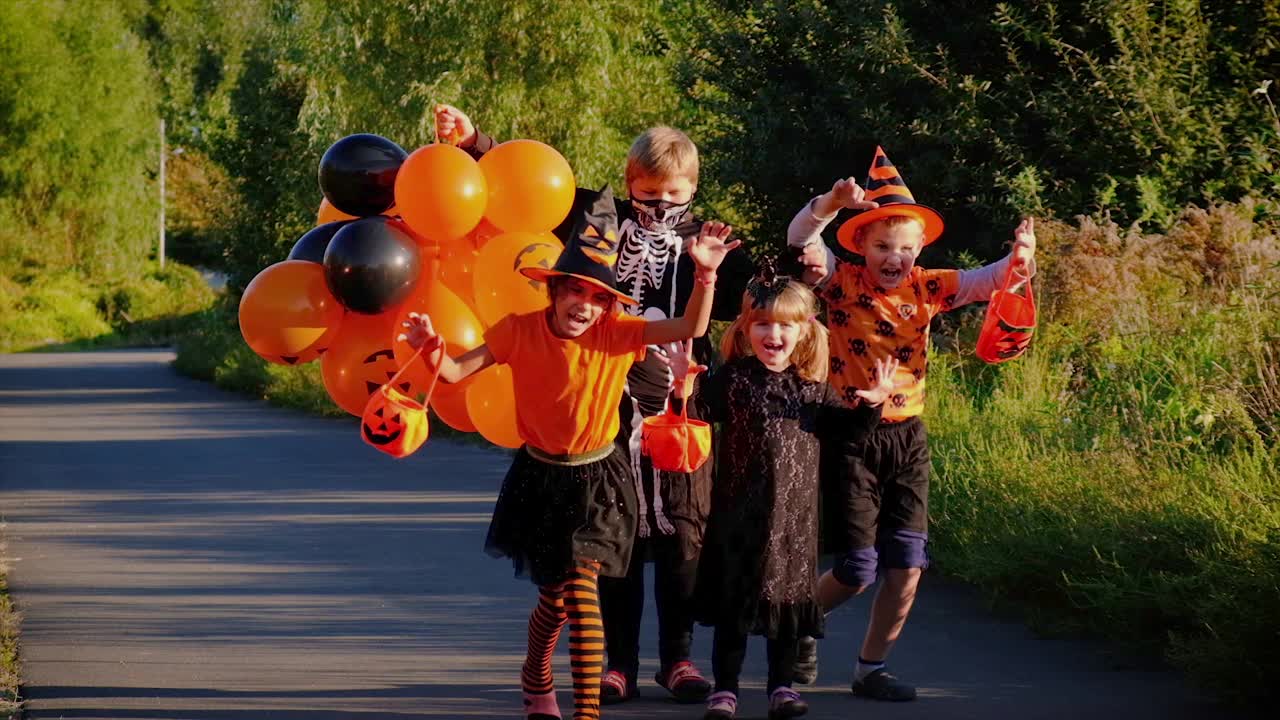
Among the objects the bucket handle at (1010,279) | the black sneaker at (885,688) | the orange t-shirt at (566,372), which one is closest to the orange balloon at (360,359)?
the orange t-shirt at (566,372)

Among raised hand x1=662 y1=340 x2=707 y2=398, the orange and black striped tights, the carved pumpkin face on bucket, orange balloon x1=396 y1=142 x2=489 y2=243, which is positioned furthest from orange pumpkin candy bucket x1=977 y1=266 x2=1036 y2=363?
the carved pumpkin face on bucket

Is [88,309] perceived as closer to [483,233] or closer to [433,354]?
[483,233]

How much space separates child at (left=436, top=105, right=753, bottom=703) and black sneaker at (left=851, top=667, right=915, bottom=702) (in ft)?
1.91

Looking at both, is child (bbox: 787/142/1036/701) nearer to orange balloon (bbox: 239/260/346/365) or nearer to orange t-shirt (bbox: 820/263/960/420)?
orange t-shirt (bbox: 820/263/960/420)

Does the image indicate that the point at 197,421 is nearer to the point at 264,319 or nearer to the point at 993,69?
the point at 993,69

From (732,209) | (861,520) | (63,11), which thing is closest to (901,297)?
(861,520)

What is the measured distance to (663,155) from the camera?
5383 mm

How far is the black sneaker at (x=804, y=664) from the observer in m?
5.86

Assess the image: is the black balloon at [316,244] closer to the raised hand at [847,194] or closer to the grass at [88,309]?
the raised hand at [847,194]

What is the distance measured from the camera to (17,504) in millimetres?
10984

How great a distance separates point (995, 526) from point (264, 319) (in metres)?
3.64

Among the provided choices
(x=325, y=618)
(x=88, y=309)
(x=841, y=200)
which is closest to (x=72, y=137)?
(x=88, y=309)

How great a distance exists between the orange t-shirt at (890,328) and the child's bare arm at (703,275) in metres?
0.89

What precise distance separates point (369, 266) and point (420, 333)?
0.53 m
